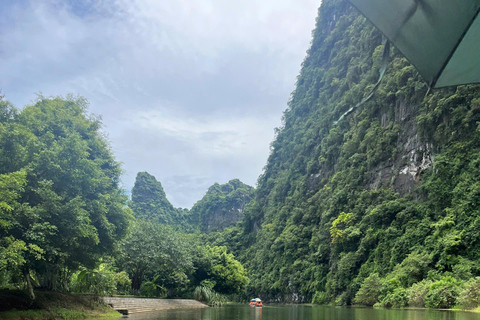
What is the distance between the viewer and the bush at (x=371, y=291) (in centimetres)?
2416

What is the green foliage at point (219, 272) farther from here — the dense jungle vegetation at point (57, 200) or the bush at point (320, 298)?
the dense jungle vegetation at point (57, 200)

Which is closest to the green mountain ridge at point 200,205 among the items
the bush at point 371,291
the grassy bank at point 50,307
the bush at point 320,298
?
the bush at point 320,298

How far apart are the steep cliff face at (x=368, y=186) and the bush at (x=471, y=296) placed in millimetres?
4234

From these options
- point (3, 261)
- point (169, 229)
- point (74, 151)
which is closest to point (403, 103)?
point (169, 229)

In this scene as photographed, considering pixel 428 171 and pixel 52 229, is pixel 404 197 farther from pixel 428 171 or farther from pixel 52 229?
pixel 52 229

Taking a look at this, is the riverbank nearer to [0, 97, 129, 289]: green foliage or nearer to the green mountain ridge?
[0, 97, 129, 289]: green foliage

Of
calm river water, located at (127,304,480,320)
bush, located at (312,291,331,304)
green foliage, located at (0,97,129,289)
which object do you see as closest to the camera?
green foliage, located at (0,97,129,289)

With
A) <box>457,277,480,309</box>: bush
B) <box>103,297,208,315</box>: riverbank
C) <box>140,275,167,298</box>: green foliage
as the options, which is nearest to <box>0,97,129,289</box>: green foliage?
<box>103,297,208,315</box>: riverbank

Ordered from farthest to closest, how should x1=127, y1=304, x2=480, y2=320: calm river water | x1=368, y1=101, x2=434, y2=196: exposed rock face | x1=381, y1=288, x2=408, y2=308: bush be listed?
1. x1=368, y1=101, x2=434, y2=196: exposed rock face
2. x1=381, y1=288, x2=408, y2=308: bush
3. x1=127, y1=304, x2=480, y2=320: calm river water

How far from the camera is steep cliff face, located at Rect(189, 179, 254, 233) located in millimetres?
87625

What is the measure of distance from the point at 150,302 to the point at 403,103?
26.7m

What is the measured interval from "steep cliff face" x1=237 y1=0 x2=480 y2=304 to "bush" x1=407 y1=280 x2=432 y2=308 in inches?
77.1

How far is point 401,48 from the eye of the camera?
1991 mm

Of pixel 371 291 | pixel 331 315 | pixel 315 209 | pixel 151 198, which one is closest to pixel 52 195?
pixel 331 315
